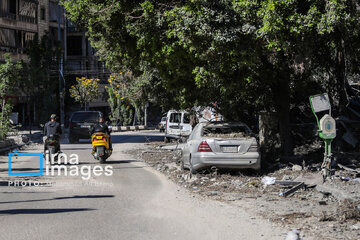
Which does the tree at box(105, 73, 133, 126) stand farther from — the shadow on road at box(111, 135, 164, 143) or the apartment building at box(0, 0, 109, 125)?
the shadow on road at box(111, 135, 164, 143)

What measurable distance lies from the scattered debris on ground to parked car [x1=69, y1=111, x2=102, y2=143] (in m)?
14.9

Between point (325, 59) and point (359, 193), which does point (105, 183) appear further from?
point (325, 59)

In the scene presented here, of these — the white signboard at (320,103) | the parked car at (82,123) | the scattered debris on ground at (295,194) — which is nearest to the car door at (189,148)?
the scattered debris on ground at (295,194)

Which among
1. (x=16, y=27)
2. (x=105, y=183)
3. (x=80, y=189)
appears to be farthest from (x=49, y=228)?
(x=16, y=27)

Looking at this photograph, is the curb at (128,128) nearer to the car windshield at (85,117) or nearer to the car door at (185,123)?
the car windshield at (85,117)

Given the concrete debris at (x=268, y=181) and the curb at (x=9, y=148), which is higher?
the concrete debris at (x=268, y=181)

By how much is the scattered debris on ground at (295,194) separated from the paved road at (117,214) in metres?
0.50

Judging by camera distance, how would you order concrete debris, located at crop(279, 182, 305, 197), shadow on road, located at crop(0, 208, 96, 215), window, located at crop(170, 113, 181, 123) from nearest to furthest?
shadow on road, located at crop(0, 208, 96, 215), concrete debris, located at crop(279, 182, 305, 197), window, located at crop(170, 113, 181, 123)

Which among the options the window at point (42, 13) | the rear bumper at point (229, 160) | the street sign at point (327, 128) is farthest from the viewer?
the window at point (42, 13)

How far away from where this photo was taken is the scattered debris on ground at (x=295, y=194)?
7.30m

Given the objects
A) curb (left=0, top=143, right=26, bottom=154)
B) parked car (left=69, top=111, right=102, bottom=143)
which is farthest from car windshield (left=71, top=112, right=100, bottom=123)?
curb (left=0, top=143, right=26, bottom=154)

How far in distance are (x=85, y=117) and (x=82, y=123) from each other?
43cm

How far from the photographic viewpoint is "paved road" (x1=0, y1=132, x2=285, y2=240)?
6750 mm

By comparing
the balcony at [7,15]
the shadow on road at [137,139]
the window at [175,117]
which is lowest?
the shadow on road at [137,139]
